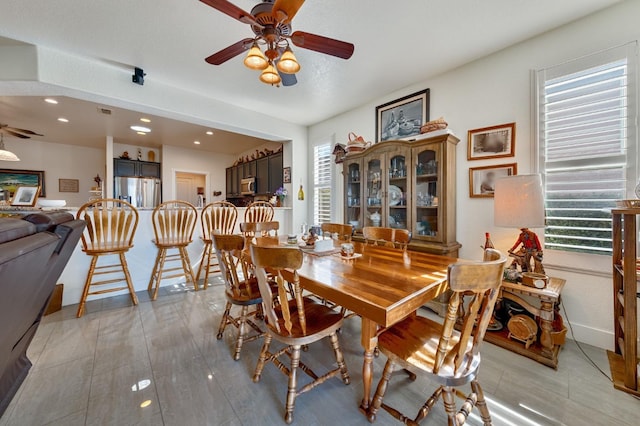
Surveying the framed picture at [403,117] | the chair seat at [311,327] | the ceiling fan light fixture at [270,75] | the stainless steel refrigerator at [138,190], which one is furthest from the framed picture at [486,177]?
the stainless steel refrigerator at [138,190]

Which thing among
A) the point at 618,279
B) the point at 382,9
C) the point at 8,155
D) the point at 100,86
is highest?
the point at 382,9

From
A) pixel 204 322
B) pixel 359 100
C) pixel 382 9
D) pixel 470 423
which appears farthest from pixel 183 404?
pixel 359 100

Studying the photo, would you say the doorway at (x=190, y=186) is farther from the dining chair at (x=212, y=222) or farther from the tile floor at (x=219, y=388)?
the tile floor at (x=219, y=388)

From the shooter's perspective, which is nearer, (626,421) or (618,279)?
(626,421)

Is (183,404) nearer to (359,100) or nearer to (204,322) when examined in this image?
(204,322)

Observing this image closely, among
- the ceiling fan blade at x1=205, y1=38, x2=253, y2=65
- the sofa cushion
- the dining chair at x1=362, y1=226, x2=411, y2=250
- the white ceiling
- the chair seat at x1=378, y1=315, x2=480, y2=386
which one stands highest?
the white ceiling

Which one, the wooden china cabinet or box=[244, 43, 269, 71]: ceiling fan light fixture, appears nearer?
box=[244, 43, 269, 71]: ceiling fan light fixture

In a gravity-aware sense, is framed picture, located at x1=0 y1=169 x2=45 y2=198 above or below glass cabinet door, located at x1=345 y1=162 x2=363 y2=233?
above

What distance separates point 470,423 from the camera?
127 centimetres

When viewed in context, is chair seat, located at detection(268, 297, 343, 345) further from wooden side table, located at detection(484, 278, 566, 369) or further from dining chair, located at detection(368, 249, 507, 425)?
wooden side table, located at detection(484, 278, 566, 369)

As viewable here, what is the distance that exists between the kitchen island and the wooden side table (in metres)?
3.28

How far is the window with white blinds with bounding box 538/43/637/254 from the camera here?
1788 millimetres

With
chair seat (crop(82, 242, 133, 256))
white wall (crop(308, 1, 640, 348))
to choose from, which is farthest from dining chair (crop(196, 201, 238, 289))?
white wall (crop(308, 1, 640, 348))

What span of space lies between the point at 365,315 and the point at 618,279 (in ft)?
6.57
